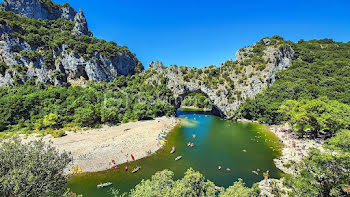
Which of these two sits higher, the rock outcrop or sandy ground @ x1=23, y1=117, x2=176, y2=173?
the rock outcrop

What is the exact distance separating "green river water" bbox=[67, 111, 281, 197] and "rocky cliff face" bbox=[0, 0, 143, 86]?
59.5m

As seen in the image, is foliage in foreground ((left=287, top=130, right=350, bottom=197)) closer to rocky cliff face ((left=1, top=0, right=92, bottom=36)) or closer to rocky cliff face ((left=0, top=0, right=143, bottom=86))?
rocky cliff face ((left=0, top=0, right=143, bottom=86))

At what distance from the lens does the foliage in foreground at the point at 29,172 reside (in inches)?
359

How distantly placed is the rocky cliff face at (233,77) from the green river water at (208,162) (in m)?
27.4

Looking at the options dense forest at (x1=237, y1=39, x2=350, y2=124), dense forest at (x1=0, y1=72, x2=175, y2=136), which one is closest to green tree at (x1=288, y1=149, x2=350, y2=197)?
dense forest at (x1=237, y1=39, x2=350, y2=124)

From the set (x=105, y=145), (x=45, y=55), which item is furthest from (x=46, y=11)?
(x=105, y=145)

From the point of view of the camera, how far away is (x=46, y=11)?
90.9 m

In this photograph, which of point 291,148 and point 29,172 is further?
point 291,148

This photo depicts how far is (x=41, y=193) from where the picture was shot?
32.7ft

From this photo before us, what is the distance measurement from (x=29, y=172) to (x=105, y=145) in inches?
859

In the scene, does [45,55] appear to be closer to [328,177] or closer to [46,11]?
[46,11]

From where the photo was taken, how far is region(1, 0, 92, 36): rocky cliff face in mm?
79875

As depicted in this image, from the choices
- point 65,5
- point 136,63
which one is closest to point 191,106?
point 136,63

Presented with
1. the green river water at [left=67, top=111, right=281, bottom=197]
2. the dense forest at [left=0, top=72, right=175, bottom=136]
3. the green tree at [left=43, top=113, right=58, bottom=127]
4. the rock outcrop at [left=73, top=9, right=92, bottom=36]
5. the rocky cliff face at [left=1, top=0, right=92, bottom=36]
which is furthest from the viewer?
the rock outcrop at [left=73, top=9, right=92, bottom=36]
